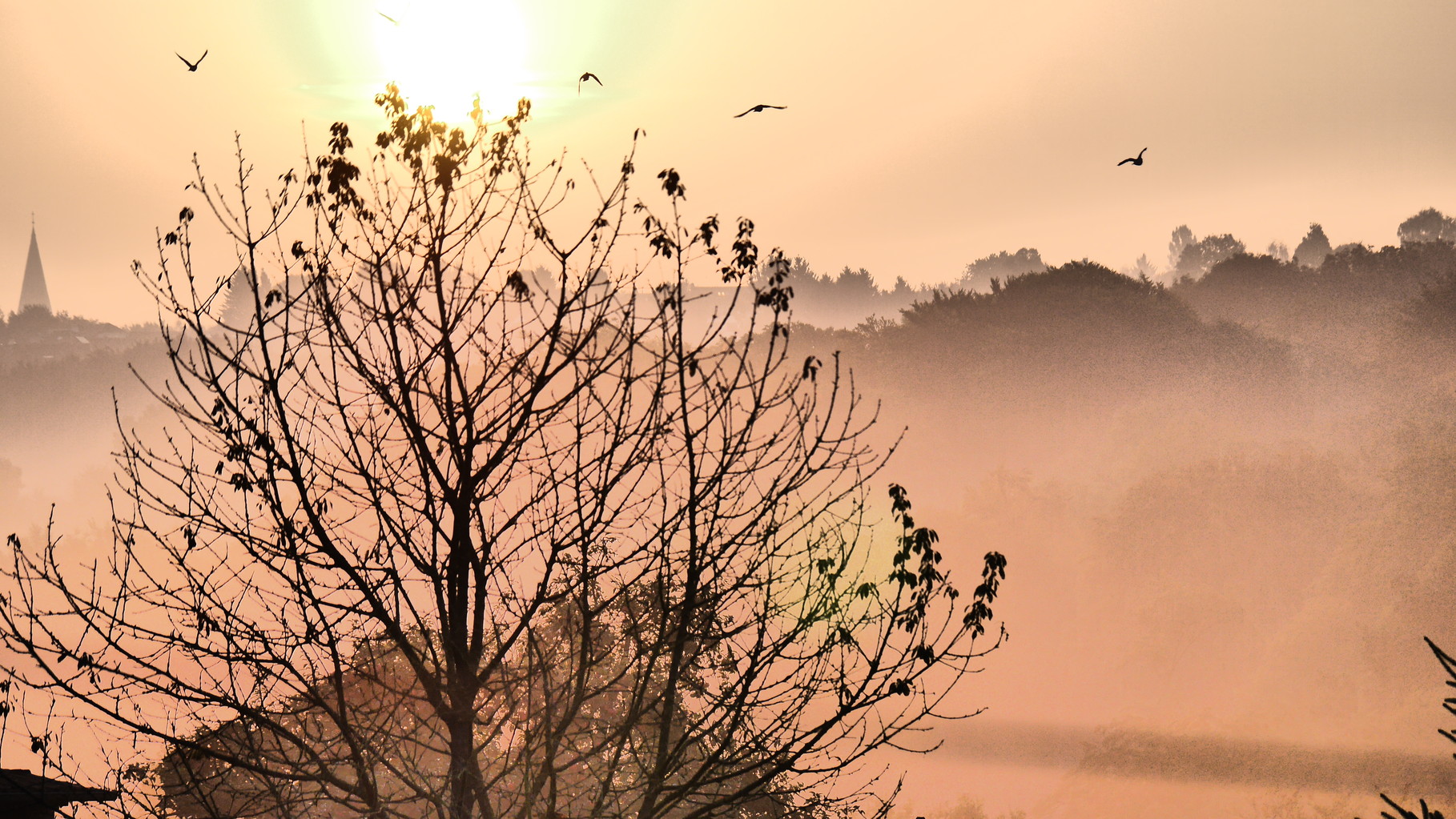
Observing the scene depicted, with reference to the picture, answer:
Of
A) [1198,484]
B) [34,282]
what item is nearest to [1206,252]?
[1198,484]

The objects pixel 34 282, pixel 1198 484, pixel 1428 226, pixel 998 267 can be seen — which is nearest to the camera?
pixel 1198 484

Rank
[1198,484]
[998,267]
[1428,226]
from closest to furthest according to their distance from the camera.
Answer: [1198,484] → [1428,226] → [998,267]

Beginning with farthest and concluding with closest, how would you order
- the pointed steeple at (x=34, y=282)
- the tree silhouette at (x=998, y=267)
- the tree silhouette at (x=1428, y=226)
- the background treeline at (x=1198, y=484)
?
the pointed steeple at (x=34, y=282) < the tree silhouette at (x=998, y=267) < the tree silhouette at (x=1428, y=226) < the background treeline at (x=1198, y=484)

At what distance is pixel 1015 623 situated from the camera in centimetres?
4938

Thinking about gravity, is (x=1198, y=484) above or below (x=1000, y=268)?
below

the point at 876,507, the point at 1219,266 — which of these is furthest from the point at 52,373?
the point at 1219,266

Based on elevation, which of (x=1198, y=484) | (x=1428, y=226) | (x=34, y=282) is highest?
(x=34, y=282)

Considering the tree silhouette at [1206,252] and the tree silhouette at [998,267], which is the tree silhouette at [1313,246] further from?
the tree silhouette at [998,267]

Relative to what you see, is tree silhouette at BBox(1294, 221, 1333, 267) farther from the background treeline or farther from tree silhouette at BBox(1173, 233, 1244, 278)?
the background treeline

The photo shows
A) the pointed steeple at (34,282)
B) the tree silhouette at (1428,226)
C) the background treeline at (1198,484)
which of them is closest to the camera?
the background treeline at (1198,484)

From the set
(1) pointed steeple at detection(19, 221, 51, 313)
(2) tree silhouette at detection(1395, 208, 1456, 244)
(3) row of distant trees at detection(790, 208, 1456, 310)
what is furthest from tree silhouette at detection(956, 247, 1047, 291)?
(1) pointed steeple at detection(19, 221, 51, 313)

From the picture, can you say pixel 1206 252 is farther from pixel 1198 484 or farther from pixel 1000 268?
pixel 1198 484

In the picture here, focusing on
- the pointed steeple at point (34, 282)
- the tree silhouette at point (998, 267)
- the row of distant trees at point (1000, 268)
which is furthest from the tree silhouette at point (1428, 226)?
the pointed steeple at point (34, 282)

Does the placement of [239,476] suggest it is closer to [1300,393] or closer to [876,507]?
[876,507]
